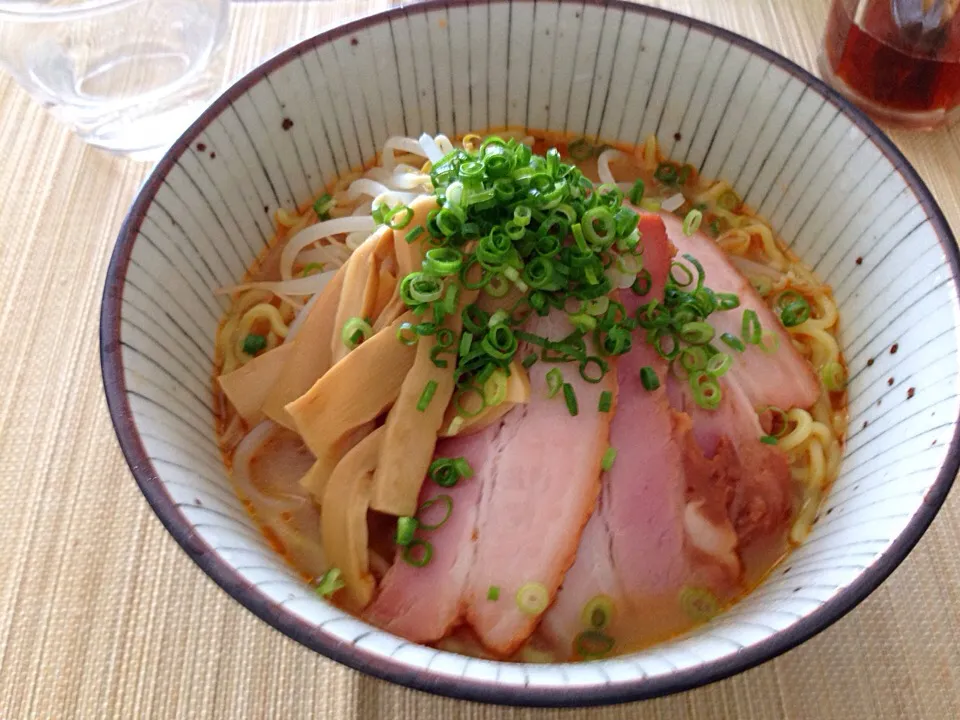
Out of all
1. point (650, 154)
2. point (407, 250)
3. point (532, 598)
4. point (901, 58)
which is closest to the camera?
point (532, 598)

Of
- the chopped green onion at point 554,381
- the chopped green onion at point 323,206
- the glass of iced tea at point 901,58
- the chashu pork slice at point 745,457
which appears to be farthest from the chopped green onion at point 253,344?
the glass of iced tea at point 901,58

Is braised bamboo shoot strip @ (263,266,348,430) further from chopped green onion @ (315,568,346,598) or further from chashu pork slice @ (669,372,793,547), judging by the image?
chashu pork slice @ (669,372,793,547)

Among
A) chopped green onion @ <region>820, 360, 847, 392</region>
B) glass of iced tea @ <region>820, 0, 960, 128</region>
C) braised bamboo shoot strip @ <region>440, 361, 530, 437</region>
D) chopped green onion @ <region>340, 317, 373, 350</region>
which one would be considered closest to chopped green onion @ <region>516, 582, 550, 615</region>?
braised bamboo shoot strip @ <region>440, 361, 530, 437</region>

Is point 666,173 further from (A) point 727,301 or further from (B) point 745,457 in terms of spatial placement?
(B) point 745,457

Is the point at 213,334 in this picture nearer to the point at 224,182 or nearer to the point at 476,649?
the point at 224,182

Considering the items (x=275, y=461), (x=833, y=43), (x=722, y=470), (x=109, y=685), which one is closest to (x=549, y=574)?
(x=722, y=470)

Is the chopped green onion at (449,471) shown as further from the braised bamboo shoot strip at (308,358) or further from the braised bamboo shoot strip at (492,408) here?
the braised bamboo shoot strip at (308,358)

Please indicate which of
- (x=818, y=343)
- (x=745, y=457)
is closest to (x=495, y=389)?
(x=745, y=457)
